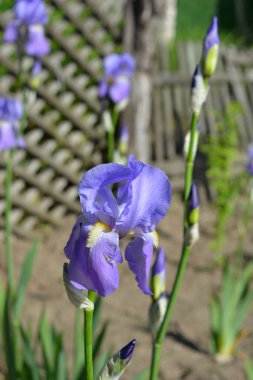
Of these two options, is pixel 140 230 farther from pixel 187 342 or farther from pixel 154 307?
pixel 187 342

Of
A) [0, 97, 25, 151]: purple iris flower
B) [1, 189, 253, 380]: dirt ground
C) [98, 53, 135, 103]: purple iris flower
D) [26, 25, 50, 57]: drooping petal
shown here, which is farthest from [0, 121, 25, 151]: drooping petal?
[1, 189, 253, 380]: dirt ground

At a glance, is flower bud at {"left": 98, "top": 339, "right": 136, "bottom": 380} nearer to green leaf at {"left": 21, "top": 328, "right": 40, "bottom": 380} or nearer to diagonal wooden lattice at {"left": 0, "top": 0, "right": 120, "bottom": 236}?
green leaf at {"left": 21, "top": 328, "right": 40, "bottom": 380}

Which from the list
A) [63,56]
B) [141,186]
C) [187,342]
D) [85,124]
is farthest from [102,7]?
[141,186]

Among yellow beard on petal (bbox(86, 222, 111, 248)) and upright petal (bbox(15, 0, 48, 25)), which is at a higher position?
upright petal (bbox(15, 0, 48, 25))

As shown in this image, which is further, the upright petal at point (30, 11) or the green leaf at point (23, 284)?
the upright petal at point (30, 11)

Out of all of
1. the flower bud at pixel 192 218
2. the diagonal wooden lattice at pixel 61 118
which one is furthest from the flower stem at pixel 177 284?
the diagonal wooden lattice at pixel 61 118

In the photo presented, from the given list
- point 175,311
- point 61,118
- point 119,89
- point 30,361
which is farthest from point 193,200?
point 61,118

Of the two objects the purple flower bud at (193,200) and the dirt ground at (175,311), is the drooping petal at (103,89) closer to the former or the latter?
the dirt ground at (175,311)

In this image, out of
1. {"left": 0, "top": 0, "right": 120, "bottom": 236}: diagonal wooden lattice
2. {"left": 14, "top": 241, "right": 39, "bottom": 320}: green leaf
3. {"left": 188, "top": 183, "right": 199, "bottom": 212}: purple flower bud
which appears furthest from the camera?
{"left": 0, "top": 0, "right": 120, "bottom": 236}: diagonal wooden lattice
